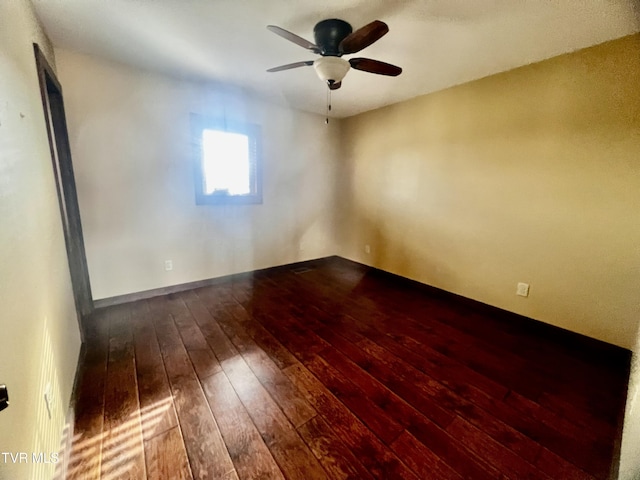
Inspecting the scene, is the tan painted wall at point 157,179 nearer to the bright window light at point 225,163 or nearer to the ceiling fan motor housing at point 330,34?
the bright window light at point 225,163

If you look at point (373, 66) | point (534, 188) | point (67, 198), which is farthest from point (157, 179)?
point (534, 188)

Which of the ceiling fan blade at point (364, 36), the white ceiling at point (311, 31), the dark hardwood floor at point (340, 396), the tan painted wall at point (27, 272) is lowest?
the dark hardwood floor at point (340, 396)

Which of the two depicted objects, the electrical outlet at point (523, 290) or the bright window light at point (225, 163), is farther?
the bright window light at point (225, 163)

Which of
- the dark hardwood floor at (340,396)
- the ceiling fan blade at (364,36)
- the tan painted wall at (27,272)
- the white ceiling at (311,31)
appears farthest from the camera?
the white ceiling at (311,31)

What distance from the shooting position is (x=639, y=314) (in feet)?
5.91

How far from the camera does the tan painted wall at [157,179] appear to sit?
2344 mm

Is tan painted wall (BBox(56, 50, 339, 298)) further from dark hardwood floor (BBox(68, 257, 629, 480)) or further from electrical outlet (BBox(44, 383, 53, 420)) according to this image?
electrical outlet (BBox(44, 383, 53, 420))

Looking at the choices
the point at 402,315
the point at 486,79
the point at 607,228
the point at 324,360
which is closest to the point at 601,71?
the point at 486,79

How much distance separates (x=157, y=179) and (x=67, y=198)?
724 millimetres

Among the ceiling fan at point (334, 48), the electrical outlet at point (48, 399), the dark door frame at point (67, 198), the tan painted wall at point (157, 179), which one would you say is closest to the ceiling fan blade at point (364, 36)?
the ceiling fan at point (334, 48)

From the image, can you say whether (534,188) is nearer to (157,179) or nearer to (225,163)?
(225,163)

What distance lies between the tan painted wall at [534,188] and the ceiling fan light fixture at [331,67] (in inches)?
64.4

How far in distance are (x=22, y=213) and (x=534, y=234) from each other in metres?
3.34

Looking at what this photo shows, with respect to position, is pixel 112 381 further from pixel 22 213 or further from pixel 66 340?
pixel 22 213
